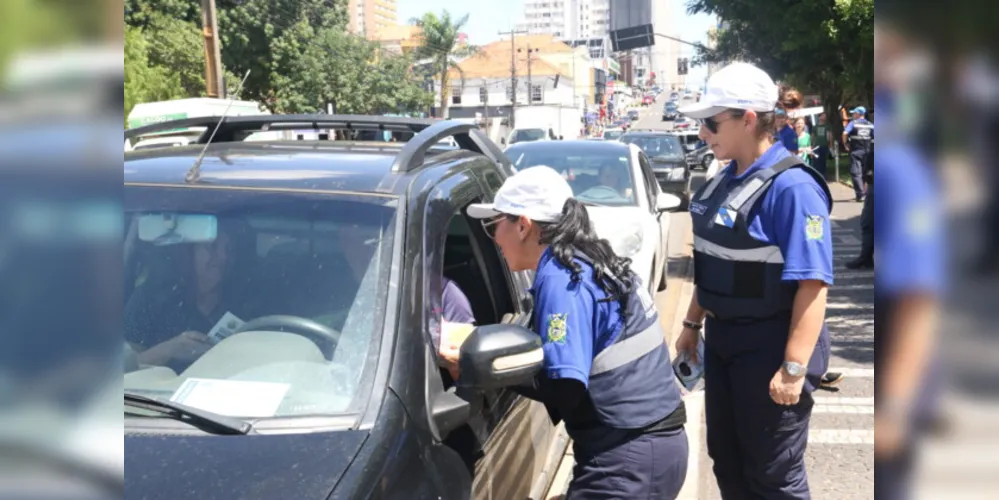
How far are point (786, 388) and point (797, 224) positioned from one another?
0.56m

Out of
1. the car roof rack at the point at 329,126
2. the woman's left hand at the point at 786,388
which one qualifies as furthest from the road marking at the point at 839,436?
the car roof rack at the point at 329,126

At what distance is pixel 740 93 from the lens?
2.89m

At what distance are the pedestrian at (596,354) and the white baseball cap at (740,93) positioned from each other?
685 mm

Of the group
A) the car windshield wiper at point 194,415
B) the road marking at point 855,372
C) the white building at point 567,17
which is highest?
the white building at point 567,17

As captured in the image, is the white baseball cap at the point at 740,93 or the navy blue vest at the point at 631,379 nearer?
the navy blue vest at the point at 631,379

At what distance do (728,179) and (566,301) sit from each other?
1.06m

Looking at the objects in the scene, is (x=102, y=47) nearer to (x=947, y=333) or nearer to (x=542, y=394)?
(x=947, y=333)

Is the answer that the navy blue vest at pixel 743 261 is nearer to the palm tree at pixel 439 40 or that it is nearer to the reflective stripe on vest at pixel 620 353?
the reflective stripe on vest at pixel 620 353

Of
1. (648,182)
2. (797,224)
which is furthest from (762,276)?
(648,182)

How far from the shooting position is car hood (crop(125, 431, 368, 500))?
5.32ft

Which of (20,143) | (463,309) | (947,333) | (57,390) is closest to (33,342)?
(57,390)

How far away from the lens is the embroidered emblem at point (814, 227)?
2.74 metres

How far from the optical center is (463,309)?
3.12 m

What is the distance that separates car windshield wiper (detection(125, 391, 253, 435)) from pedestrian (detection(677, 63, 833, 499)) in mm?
1777
